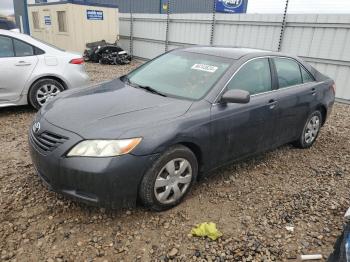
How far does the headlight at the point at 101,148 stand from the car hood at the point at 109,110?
52mm

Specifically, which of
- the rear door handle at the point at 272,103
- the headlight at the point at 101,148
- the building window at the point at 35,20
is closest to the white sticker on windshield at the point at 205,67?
the rear door handle at the point at 272,103

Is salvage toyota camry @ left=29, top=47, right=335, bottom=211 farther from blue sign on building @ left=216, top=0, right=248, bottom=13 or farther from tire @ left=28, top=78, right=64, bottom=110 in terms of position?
blue sign on building @ left=216, top=0, right=248, bottom=13

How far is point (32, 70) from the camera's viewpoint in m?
5.55

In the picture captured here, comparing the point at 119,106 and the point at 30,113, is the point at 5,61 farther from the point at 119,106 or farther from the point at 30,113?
the point at 119,106

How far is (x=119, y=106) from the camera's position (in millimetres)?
3066

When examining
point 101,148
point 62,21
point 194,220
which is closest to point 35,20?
point 62,21

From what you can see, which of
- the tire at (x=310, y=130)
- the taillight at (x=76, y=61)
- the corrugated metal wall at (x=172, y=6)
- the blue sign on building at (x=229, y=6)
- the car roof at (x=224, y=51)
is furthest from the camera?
the corrugated metal wall at (x=172, y=6)

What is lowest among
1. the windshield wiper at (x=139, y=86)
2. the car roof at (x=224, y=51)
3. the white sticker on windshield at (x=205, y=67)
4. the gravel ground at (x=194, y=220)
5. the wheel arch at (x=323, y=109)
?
the gravel ground at (x=194, y=220)

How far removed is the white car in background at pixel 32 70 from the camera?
5.38m

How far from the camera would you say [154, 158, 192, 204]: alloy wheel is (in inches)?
115

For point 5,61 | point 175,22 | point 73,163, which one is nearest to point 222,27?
point 175,22

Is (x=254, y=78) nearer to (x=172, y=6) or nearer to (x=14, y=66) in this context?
(x=14, y=66)

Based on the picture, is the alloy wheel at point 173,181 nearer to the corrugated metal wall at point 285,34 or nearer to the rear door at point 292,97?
the rear door at point 292,97

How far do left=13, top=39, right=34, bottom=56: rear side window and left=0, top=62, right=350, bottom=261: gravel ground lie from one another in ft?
6.94
